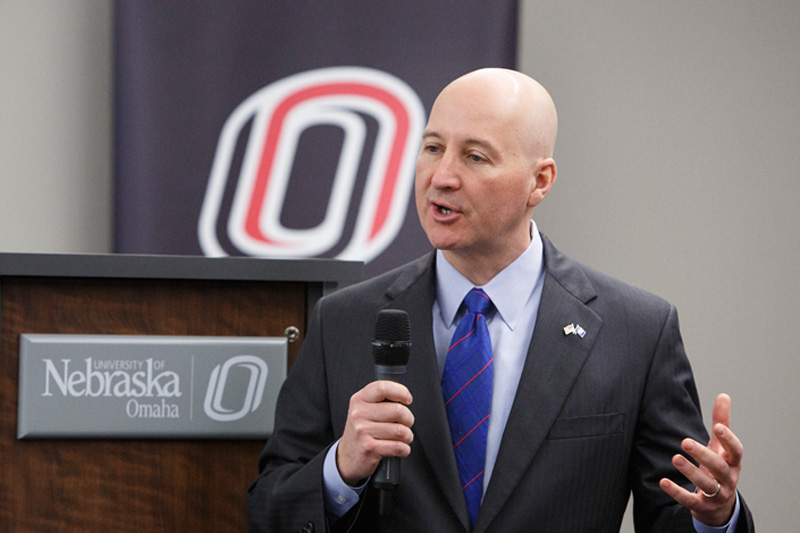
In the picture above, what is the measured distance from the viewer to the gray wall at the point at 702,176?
3102 millimetres

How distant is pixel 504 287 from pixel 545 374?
0.18 m

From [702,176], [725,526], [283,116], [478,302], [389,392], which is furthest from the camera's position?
[702,176]

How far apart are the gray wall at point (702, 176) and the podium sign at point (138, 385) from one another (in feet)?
6.04

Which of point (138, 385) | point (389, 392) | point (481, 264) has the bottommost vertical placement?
point (138, 385)

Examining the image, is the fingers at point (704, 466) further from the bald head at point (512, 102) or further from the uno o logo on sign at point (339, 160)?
the uno o logo on sign at point (339, 160)

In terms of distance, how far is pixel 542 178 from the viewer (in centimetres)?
153

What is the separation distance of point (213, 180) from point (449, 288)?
144 cm

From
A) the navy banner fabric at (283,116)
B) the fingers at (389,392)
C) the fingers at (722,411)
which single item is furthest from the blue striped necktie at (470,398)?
the navy banner fabric at (283,116)

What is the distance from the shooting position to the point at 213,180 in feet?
9.05

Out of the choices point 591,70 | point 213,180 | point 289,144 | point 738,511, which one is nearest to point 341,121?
point 289,144

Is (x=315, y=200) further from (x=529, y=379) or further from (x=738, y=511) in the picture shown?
(x=738, y=511)

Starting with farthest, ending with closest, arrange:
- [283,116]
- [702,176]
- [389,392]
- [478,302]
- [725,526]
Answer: [702,176] → [283,116] → [478,302] → [725,526] → [389,392]

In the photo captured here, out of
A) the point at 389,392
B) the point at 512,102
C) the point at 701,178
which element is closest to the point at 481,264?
the point at 512,102

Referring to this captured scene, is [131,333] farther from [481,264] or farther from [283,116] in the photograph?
[283,116]
